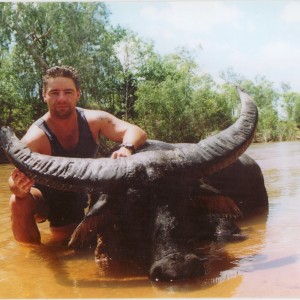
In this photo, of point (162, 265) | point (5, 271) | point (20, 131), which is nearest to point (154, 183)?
point (162, 265)

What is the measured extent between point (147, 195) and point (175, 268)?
0.38m

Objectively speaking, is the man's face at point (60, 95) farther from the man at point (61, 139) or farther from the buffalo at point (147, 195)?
the buffalo at point (147, 195)

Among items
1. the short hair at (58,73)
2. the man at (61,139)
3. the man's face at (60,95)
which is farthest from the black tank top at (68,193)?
the short hair at (58,73)

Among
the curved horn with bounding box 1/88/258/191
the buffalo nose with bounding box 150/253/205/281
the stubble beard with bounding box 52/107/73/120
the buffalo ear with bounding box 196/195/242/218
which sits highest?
the stubble beard with bounding box 52/107/73/120

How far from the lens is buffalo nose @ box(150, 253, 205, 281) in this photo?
6.04 feet

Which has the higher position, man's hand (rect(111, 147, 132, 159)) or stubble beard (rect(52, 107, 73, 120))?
stubble beard (rect(52, 107, 73, 120))

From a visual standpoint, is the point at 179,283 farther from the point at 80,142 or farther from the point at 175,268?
the point at 80,142

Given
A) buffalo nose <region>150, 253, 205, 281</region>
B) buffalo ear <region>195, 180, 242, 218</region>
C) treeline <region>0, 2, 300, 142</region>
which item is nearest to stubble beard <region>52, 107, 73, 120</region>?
buffalo ear <region>195, 180, 242, 218</region>

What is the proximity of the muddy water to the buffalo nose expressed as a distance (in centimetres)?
4

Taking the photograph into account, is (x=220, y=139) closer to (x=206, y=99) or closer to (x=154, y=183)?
(x=154, y=183)

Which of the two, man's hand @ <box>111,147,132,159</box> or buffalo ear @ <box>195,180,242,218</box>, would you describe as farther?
man's hand @ <box>111,147,132,159</box>

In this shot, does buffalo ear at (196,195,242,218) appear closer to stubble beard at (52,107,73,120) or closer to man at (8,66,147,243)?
man at (8,66,147,243)

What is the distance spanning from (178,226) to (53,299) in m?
0.65

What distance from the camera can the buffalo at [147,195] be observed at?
195 centimetres
